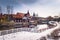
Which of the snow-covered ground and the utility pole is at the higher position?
the utility pole

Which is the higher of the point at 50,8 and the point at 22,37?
the point at 50,8

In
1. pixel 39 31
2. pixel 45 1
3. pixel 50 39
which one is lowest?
pixel 50 39

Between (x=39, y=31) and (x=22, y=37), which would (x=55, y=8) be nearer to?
(x=39, y=31)

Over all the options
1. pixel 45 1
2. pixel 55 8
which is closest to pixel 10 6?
pixel 45 1

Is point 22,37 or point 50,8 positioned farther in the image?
point 50,8

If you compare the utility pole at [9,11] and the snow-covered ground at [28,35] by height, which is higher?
the utility pole at [9,11]

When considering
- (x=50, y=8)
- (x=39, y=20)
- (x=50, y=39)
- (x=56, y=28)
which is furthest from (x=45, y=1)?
(x=50, y=39)

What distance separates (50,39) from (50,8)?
0.42 m

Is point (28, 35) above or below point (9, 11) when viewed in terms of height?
below

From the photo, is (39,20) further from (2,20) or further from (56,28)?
(2,20)

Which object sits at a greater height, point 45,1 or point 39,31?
point 45,1

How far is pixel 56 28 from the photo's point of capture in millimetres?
1812

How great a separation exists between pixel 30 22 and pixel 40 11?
20 cm

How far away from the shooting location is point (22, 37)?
171 cm
